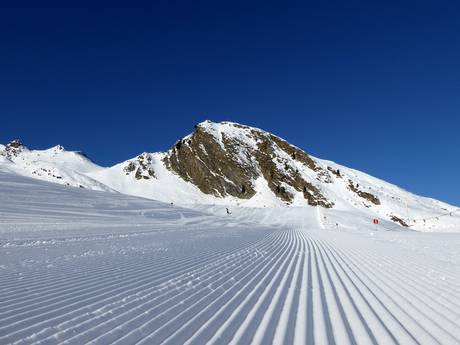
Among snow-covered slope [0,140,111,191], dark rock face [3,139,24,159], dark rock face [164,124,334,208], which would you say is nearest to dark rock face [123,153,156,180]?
dark rock face [164,124,334,208]

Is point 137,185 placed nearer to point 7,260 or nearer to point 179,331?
point 7,260

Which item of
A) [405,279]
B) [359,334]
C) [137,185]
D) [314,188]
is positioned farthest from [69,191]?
[314,188]

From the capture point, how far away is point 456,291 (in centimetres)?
928

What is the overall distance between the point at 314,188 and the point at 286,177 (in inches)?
275

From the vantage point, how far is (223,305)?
7582 millimetres

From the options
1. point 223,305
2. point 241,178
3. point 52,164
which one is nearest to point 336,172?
point 241,178

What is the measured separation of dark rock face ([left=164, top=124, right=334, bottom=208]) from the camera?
355 feet

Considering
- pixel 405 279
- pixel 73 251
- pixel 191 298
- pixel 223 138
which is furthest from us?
pixel 223 138

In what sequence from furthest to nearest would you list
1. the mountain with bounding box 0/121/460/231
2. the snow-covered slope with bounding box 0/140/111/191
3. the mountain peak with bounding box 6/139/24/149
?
the mountain peak with bounding box 6/139/24/149, the mountain with bounding box 0/121/460/231, the snow-covered slope with bounding box 0/140/111/191

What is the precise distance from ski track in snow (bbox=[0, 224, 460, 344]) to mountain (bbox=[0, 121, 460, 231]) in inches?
3299

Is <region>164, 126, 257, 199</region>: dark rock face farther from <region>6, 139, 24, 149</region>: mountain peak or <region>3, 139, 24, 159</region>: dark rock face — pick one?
<region>6, 139, 24, 149</region>: mountain peak

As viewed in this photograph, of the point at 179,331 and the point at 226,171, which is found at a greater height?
the point at 226,171

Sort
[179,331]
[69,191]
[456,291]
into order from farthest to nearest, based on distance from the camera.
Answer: [69,191]
[456,291]
[179,331]

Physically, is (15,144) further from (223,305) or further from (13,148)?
(223,305)
